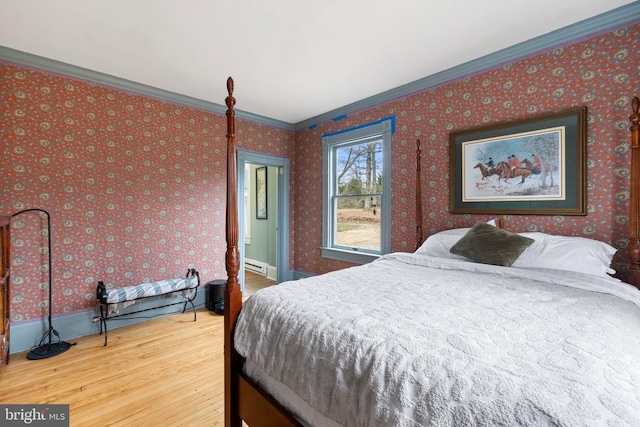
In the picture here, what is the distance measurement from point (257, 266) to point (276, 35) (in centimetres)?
420

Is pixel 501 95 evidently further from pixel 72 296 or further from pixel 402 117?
pixel 72 296

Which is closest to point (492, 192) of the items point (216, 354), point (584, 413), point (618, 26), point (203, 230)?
point (618, 26)

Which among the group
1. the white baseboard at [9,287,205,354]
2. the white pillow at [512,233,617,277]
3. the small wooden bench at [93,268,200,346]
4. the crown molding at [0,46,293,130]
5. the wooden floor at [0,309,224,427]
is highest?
the crown molding at [0,46,293,130]

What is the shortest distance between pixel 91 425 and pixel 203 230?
2.27 meters

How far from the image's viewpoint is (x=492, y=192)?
266 centimetres

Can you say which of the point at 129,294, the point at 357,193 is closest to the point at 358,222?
the point at 357,193

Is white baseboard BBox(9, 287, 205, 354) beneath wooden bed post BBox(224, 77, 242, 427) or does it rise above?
beneath

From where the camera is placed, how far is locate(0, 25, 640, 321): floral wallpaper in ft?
7.06

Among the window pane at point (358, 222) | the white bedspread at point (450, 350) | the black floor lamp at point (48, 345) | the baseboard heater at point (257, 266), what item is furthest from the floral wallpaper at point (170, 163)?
the baseboard heater at point (257, 266)

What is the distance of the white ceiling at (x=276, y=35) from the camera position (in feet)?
6.48

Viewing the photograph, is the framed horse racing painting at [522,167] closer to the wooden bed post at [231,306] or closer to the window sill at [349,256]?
the window sill at [349,256]

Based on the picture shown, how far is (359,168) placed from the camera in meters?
3.91

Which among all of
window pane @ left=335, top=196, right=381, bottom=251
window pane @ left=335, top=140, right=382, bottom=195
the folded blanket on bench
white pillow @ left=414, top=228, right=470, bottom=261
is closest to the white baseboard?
the folded blanket on bench

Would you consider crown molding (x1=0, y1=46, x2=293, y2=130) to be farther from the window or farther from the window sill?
the window sill
